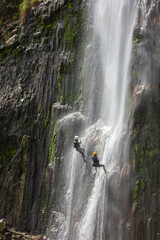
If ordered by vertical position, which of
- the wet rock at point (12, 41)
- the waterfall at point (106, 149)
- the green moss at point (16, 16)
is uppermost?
the green moss at point (16, 16)

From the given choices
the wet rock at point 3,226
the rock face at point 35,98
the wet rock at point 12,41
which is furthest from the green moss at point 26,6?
the wet rock at point 3,226

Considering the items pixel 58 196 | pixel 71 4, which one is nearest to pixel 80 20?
pixel 71 4

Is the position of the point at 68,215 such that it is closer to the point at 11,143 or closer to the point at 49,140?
the point at 49,140

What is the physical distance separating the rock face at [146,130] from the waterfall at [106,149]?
51 cm

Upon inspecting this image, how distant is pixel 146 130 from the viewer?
11.9 m

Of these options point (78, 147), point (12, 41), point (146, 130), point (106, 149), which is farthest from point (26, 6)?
point (146, 130)

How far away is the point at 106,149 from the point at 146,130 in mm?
2333

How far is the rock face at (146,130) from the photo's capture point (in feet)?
36.9

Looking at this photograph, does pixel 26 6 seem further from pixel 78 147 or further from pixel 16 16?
pixel 78 147

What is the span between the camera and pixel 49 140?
53.1ft

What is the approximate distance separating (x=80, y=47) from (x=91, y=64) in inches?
57.8

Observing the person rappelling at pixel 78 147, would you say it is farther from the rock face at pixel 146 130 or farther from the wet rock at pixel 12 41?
the wet rock at pixel 12 41

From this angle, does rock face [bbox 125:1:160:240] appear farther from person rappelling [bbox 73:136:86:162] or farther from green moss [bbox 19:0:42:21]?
green moss [bbox 19:0:42:21]

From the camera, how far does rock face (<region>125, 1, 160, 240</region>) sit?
11242 millimetres
